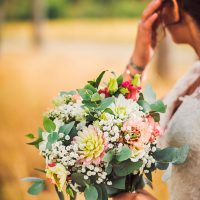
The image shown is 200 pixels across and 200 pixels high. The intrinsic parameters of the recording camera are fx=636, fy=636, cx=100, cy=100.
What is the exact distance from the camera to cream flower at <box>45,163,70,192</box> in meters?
2.10

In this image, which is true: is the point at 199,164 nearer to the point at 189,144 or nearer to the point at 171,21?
the point at 189,144

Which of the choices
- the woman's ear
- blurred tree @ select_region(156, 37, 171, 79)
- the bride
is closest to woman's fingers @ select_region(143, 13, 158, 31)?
the bride

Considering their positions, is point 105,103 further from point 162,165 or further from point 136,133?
point 162,165

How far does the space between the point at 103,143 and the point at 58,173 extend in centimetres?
18

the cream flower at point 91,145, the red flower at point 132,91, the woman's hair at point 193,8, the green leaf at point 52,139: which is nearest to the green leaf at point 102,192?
the cream flower at point 91,145

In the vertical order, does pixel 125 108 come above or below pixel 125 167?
above

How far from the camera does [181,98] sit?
2.58 meters

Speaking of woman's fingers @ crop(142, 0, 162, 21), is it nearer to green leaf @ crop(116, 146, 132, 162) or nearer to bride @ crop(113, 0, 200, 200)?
bride @ crop(113, 0, 200, 200)

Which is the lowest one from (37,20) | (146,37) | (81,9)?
(81,9)

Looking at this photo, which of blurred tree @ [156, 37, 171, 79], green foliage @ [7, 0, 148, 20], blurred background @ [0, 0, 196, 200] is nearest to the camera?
blurred background @ [0, 0, 196, 200]

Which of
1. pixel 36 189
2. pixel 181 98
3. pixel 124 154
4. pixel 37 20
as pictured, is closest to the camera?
pixel 124 154

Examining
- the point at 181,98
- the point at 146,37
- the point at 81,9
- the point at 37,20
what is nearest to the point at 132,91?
the point at 181,98

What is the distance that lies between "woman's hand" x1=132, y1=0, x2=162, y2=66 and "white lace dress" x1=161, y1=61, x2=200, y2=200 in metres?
0.27

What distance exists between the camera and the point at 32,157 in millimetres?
6051
